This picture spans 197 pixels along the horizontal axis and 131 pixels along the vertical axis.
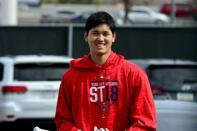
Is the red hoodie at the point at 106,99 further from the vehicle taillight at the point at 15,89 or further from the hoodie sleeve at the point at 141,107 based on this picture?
the vehicle taillight at the point at 15,89

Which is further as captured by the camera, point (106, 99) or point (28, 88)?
point (28, 88)

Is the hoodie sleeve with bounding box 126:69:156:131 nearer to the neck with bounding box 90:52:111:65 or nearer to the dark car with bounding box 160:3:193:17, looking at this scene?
the neck with bounding box 90:52:111:65

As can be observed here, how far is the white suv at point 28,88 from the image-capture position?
39.2ft

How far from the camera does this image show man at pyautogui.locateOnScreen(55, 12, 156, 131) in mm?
4152

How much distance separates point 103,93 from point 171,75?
289 inches

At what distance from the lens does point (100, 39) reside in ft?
13.8

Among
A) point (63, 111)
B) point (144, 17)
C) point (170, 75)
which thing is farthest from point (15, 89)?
point (144, 17)

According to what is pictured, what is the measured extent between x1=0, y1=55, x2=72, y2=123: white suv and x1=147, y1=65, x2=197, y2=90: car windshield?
1648 mm

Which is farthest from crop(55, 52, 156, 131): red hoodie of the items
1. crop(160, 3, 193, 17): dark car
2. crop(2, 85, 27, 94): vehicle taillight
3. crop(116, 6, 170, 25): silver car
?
crop(160, 3, 193, 17): dark car

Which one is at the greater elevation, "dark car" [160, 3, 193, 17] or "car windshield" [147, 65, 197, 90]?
"dark car" [160, 3, 193, 17]

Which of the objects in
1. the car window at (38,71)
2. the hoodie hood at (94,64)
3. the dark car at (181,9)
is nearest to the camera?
the hoodie hood at (94,64)

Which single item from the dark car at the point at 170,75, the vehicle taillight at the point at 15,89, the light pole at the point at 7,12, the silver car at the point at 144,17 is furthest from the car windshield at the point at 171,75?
the silver car at the point at 144,17

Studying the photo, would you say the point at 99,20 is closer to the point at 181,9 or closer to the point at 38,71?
the point at 38,71

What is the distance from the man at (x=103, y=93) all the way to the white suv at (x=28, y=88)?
25.4 feet
